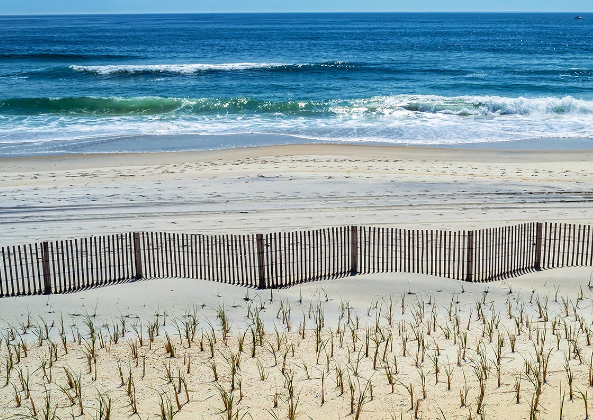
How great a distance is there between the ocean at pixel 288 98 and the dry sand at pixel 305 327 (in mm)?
9822

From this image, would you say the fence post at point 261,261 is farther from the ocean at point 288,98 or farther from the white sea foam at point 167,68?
the white sea foam at point 167,68

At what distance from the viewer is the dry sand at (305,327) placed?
7258 mm

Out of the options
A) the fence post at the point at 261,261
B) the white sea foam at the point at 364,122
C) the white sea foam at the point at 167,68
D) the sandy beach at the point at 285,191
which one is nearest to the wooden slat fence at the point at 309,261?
the fence post at the point at 261,261

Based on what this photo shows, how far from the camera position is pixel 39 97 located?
37.2 m

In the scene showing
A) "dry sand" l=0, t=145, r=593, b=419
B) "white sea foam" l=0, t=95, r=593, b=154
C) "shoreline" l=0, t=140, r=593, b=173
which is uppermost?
"white sea foam" l=0, t=95, r=593, b=154

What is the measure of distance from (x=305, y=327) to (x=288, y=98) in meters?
29.4

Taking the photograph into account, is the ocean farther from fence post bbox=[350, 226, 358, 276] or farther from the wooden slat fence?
fence post bbox=[350, 226, 358, 276]

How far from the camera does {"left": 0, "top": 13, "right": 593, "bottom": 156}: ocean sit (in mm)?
27766

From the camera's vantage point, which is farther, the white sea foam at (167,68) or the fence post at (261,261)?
the white sea foam at (167,68)

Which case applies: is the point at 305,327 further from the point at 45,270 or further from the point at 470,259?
the point at 45,270

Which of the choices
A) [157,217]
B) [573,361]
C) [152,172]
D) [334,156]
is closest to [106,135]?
[152,172]

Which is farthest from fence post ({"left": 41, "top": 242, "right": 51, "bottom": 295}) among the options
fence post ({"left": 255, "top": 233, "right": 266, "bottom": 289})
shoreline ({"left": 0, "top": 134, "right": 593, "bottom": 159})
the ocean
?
the ocean

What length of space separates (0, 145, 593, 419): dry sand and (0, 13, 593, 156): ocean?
982 centimetres

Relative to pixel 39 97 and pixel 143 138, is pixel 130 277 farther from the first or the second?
pixel 39 97
